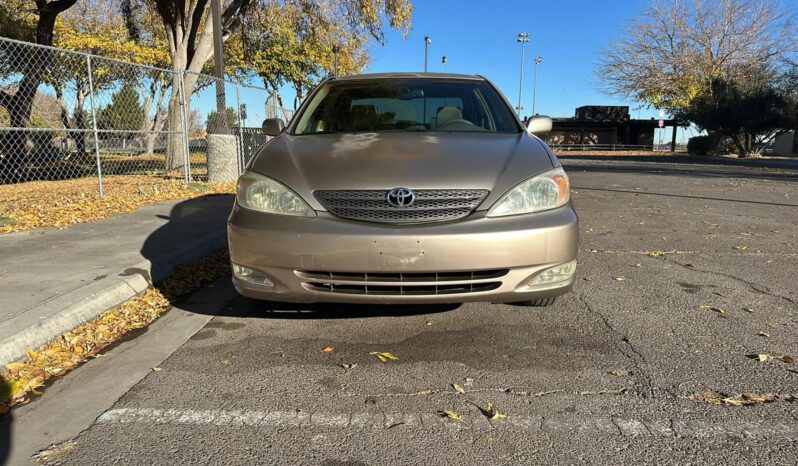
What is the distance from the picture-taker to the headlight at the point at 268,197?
10.1ft

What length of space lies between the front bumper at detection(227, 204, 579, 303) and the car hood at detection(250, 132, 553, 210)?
218mm

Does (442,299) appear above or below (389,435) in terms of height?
above

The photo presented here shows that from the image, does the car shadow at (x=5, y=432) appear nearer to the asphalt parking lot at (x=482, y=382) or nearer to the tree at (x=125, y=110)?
the asphalt parking lot at (x=482, y=382)

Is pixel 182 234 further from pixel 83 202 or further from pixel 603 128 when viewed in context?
pixel 603 128

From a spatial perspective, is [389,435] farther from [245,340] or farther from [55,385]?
[55,385]

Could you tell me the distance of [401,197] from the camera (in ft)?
9.72

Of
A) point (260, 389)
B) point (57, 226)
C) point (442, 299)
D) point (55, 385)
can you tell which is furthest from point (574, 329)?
point (57, 226)

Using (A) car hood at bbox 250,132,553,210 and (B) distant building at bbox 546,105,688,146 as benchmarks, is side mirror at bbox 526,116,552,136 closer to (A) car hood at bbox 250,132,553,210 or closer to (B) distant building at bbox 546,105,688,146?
(A) car hood at bbox 250,132,553,210

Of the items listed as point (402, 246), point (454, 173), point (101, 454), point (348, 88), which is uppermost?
point (348, 88)

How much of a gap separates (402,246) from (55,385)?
6.31 ft

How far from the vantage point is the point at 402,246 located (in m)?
2.87

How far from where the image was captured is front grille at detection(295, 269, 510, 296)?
2.96 meters

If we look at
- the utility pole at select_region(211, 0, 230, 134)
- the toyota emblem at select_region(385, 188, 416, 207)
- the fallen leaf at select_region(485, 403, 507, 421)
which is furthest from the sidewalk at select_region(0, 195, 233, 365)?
the utility pole at select_region(211, 0, 230, 134)

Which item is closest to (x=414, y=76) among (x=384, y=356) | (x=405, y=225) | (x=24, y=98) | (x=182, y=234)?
(x=405, y=225)
